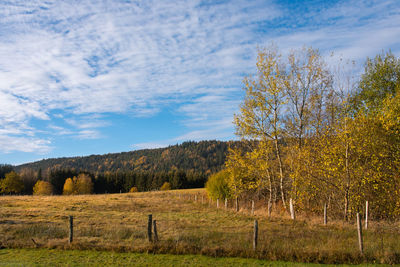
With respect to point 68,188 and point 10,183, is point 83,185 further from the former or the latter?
point 10,183

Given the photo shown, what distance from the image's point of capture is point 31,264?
1120 cm

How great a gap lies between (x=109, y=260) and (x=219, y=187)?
3058cm

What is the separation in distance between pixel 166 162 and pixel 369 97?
554 feet

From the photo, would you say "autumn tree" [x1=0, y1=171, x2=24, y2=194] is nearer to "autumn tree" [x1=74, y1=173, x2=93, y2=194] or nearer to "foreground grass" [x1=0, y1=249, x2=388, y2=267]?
"autumn tree" [x1=74, y1=173, x2=93, y2=194]

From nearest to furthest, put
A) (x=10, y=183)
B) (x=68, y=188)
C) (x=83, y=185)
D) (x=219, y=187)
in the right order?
(x=219, y=187), (x=10, y=183), (x=68, y=188), (x=83, y=185)

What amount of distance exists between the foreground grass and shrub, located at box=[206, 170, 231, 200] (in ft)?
93.2

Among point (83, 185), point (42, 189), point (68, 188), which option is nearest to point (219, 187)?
point (83, 185)

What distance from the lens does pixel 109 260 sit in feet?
38.5

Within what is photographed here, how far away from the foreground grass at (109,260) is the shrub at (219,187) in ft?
93.2

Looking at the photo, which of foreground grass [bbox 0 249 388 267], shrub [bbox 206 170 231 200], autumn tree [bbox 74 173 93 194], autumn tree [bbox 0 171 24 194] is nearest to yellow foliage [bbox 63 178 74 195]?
autumn tree [bbox 74 173 93 194]

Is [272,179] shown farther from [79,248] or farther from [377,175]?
[79,248]

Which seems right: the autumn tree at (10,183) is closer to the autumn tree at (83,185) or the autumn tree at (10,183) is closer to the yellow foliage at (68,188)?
the yellow foliage at (68,188)

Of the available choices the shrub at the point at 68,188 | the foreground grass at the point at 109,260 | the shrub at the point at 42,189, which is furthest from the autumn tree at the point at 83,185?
the foreground grass at the point at 109,260

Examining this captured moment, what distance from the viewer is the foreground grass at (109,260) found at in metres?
11.2
